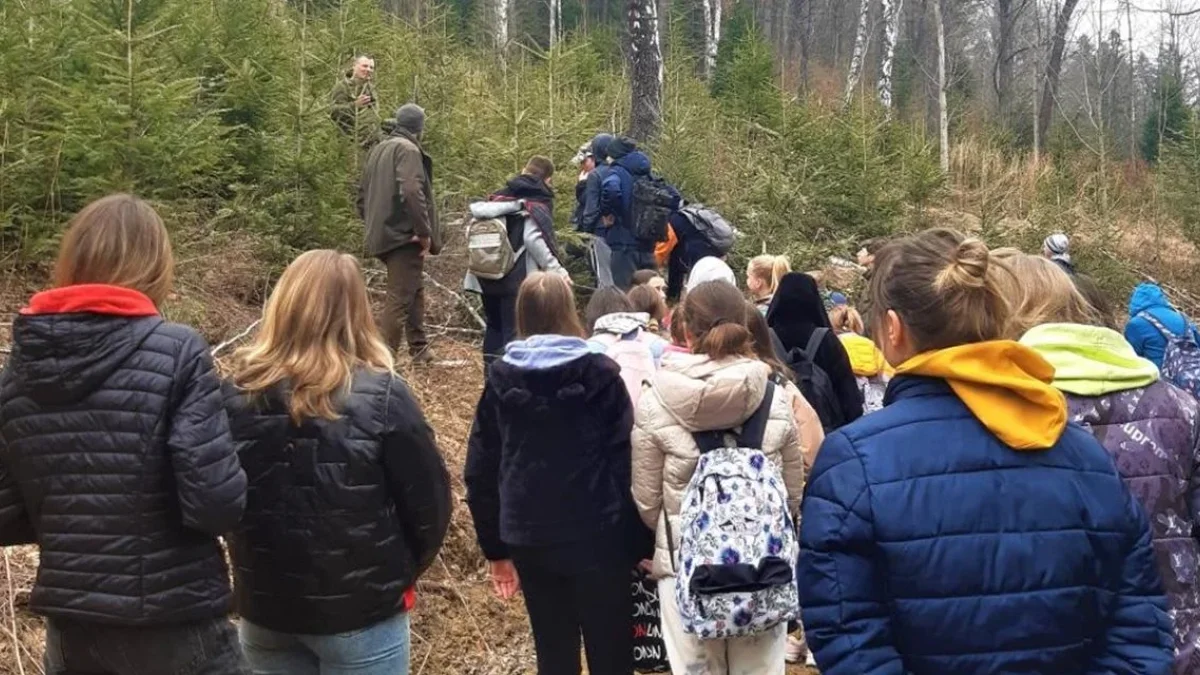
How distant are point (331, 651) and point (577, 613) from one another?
1.24 metres

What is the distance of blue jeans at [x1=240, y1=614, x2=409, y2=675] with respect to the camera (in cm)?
341

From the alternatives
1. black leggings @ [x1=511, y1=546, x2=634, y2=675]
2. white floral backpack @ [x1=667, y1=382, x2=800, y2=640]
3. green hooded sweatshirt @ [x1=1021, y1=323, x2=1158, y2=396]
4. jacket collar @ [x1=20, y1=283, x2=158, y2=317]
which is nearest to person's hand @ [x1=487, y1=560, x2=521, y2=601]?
black leggings @ [x1=511, y1=546, x2=634, y2=675]

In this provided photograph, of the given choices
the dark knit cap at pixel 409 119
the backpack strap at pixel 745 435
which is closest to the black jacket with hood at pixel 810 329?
the backpack strap at pixel 745 435

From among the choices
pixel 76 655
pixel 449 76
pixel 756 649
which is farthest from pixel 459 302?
pixel 76 655

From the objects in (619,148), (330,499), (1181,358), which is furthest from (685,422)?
(619,148)

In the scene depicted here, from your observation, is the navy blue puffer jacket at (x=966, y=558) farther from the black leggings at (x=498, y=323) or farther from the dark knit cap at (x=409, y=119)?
the dark knit cap at (x=409, y=119)

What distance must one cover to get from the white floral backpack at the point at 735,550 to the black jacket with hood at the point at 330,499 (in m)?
1.09

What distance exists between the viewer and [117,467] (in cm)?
302

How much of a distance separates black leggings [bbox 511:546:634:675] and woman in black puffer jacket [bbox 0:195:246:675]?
1.52 meters

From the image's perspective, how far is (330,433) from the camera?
333 centimetres

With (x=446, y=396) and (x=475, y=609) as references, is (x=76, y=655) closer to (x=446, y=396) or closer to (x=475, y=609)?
(x=475, y=609)

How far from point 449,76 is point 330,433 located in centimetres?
1096

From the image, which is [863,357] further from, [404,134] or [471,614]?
[404,134]

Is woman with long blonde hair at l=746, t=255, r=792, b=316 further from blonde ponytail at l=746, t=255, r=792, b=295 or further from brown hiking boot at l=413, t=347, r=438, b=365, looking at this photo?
brown hiking boot at l=413, t=347, r=438, b=365
